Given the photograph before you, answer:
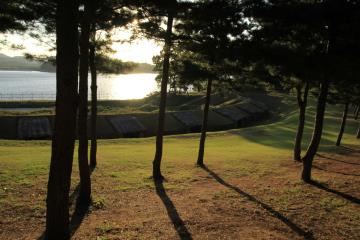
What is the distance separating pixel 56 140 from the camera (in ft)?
27.7

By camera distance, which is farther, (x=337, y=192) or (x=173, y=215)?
(x=337, y=192)

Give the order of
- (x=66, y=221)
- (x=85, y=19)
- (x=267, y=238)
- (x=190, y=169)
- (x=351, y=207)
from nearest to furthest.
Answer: (x=66, y=221), (x=267, y=238), (x=85, y=19), (x=351, y=207), (x=190, y=169)

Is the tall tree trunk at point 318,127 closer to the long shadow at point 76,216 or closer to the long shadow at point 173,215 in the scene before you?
the long shadow at point 173,215

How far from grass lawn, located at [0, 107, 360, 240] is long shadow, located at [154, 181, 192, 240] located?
3 cm

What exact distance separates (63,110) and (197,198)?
7.99 metres

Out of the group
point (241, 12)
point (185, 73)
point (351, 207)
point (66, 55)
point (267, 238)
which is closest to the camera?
point (66, 55)

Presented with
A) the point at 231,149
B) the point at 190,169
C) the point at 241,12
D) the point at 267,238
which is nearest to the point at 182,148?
the point at 231,149

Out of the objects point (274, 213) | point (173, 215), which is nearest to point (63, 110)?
point (173, 215)

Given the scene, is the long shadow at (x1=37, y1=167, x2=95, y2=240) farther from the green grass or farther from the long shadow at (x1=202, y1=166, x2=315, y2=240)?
the long shadow at (x1=202, y1=166, x2=315, y2=240)

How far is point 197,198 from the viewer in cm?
1462

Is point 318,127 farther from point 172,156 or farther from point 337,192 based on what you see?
point 172,156

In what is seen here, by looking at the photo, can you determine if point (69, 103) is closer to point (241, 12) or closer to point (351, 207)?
point (241, 12)

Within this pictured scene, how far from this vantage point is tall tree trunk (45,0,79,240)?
8016mm

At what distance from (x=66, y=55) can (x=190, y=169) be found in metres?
14.3
